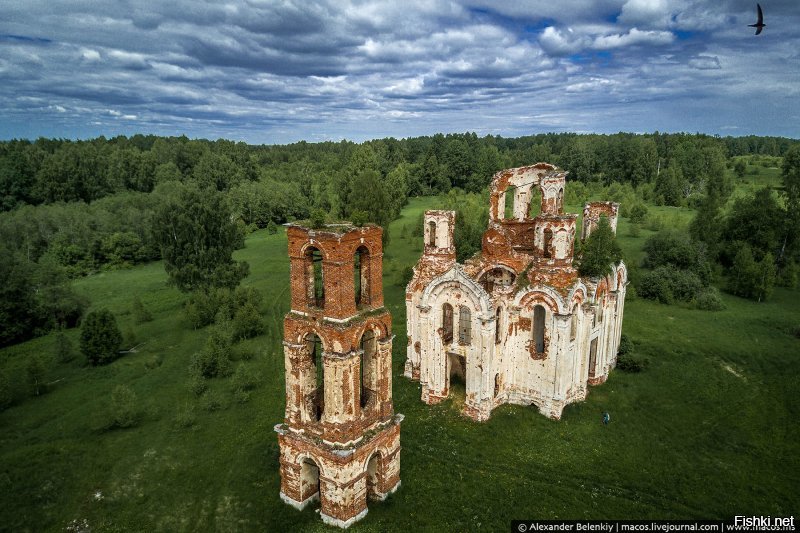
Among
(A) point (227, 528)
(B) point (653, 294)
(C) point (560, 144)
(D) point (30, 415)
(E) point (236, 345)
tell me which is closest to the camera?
(A) point (227, 528)

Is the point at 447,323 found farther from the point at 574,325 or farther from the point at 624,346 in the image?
the point at 624,346

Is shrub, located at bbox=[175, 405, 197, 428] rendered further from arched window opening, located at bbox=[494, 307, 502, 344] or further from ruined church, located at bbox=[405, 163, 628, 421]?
arched window opening, located at bbox=[494, 307, 502, 344]

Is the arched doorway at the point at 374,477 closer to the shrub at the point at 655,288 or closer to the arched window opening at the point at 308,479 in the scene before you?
the arched window opening at the point at 308,479

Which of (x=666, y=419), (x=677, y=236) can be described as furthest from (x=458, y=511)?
(x=677, y=236)

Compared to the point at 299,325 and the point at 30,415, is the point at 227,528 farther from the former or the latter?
the point at 30,415

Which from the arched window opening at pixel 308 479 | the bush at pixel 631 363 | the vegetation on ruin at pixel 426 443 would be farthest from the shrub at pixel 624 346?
the arched window opening at pixel 308 479
